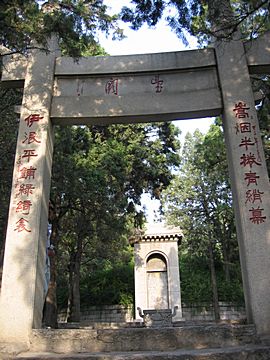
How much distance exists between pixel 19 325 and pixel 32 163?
7.18ft

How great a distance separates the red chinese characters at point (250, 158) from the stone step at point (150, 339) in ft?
4.70

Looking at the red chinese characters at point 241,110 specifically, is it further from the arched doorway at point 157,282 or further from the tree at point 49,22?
the arched doorway at point 157,282

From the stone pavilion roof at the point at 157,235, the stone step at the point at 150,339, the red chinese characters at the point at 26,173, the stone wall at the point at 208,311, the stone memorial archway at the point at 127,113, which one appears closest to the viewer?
the stone step at the point at 150,339

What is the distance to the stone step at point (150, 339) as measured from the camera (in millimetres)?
3822

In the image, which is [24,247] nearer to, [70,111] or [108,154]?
[70,111]

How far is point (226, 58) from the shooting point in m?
5.43

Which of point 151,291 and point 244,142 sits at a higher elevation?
point 244,142

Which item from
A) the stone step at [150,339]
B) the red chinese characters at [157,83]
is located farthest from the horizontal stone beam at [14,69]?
the stone step at [150,339]

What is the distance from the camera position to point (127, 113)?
5.42 metres

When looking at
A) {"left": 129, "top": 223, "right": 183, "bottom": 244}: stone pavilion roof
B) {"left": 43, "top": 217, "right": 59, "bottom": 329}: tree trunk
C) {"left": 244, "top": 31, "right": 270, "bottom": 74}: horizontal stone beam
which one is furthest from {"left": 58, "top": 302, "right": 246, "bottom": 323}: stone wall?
{"left": 244, "top": 31, "right": 270, "bottom": 74}: horizontal stone beam

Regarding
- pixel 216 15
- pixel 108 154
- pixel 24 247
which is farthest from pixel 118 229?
pixel 216 15

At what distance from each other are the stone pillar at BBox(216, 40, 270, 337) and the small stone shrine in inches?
356

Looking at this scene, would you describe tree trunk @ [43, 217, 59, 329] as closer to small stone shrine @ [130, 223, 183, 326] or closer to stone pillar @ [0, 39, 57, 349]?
small stone shrine @ [130, 223, 183, 326]

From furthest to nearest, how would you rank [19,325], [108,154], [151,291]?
[151,291] < [108,154] < [19,325]
